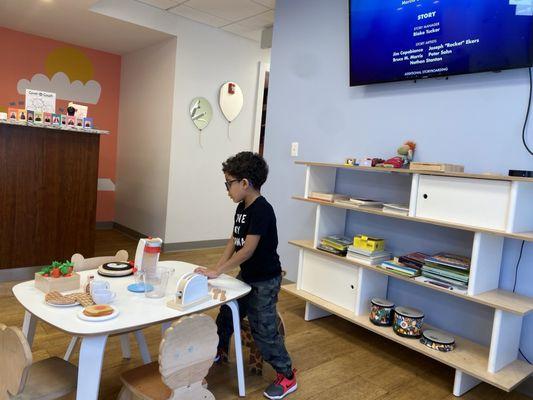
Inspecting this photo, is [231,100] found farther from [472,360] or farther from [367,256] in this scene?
[472,360]

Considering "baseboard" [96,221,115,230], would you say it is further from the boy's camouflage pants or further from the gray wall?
the boy's camouflage pants

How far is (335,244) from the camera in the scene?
2867mm

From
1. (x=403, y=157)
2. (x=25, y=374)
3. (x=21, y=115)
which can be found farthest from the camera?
(x=21, y=115)

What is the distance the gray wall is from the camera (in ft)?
7.57

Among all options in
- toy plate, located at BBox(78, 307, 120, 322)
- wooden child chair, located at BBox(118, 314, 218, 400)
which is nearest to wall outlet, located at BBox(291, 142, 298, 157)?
wooden child chair, located at BBox(118, 314, 218, 400)

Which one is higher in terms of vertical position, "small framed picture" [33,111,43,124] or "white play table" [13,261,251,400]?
"small framed picture" [33,111,43,124]

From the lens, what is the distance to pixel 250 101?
17.3ft

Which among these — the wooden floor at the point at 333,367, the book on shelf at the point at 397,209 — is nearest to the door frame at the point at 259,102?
the wooden floor at the point at 333,367

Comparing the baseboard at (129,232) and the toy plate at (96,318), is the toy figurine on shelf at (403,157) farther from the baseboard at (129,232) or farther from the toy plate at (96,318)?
the baseboard at (129,232)

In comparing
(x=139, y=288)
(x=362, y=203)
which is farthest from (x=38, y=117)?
(x=362, y=203)

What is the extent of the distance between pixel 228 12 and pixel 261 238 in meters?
3.08

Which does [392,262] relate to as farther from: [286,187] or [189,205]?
[189,205]

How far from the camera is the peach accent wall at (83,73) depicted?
4.90 m

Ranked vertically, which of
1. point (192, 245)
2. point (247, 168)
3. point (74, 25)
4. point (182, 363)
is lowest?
point (192, 245)
